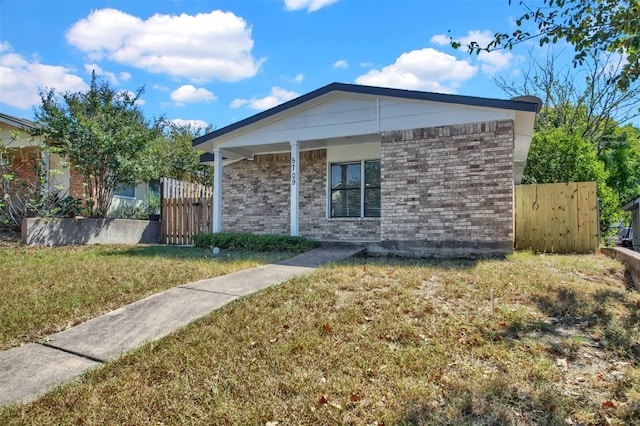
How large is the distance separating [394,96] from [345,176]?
3.02 m

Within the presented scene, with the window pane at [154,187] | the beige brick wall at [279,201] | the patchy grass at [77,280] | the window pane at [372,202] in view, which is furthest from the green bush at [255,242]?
the window pane at [154,187]

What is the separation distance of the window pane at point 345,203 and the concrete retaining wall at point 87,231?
6535 mm

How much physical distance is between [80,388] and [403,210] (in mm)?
7229

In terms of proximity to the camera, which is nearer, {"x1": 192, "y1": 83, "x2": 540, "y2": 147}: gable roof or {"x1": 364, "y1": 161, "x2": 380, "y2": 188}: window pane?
{"x1": 192, "y1": 83, "x2": 540, "y2": 147}: gable roof

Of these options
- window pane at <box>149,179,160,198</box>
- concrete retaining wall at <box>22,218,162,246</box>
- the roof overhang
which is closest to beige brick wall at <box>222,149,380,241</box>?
the roof overhang

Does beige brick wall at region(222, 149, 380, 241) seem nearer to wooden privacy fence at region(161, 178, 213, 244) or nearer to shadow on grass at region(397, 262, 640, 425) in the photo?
wooden privacy fence at region(161, 178, 213, 244)

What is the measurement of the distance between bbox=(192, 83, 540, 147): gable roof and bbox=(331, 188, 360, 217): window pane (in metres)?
2.80

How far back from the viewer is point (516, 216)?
33.8ft

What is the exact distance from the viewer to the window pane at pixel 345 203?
36.3ft

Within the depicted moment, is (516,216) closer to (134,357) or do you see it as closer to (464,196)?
(464,196)

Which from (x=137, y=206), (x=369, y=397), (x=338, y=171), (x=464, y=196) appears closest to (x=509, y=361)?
(x=369, y=397)

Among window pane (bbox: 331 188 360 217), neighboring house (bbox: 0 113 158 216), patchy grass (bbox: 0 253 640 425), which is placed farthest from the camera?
neighboring house (bbox: 0 113 158 216)

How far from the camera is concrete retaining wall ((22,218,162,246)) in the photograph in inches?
401

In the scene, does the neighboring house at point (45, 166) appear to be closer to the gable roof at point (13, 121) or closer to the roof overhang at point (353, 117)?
the gable roof at point (13, 121)
